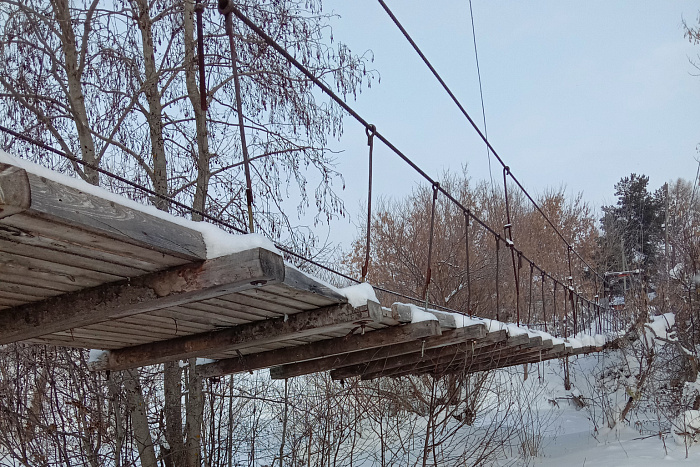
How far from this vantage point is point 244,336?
8.52 feet

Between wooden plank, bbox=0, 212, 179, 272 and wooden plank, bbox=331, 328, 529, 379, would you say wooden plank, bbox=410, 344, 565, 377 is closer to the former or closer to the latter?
wooden plank, bbox=331, 328, 529, 379

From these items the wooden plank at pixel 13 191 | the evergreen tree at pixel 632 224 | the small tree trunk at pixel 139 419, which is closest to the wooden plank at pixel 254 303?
the wooden plank at pixel 13 191

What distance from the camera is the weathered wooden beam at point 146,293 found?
151 cm

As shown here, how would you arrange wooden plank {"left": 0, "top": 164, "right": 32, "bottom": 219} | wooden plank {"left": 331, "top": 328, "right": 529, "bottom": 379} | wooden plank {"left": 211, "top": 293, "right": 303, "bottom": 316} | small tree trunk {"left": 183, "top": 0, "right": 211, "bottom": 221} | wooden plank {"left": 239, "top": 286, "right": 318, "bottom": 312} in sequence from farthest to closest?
small tree trunk {"left": 183, "top": 0, "right": 211, "bottom": 221} → wooden plank {"left": 331, "top": 328, "right": 529, "bottom": 379} → wooden plank {"left": 211, "top": 293, "right": 303, "bottom": 316} → wooden plank {"left": 239, "top": 286, "right": 318, "bottom": 312} → wooden plank {"left": 0, "top": 164, "right": 32, "bottom": 219}

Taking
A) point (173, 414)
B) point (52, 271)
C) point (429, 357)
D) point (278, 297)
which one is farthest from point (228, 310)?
point (173, 414)

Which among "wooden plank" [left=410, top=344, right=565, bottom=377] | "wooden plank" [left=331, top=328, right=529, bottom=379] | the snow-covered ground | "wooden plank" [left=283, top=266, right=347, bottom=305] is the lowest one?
the snow-covered ground

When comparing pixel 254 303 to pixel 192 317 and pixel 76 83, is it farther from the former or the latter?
pixel 76 83

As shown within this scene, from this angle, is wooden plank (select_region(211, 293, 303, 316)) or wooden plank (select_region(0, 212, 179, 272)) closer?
wooden plank (select_region(0, 212, 179, 272))

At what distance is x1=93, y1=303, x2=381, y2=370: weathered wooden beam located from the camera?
228cm

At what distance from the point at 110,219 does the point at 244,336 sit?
140cm

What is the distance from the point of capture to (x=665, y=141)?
3316cm

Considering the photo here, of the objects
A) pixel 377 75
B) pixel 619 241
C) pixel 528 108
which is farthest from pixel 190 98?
pixel 528 108

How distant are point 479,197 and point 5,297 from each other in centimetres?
1247

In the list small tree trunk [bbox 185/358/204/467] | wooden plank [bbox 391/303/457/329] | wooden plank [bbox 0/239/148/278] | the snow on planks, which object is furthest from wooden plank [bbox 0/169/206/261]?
small tree trunk [bbox 185/358/204/467]
